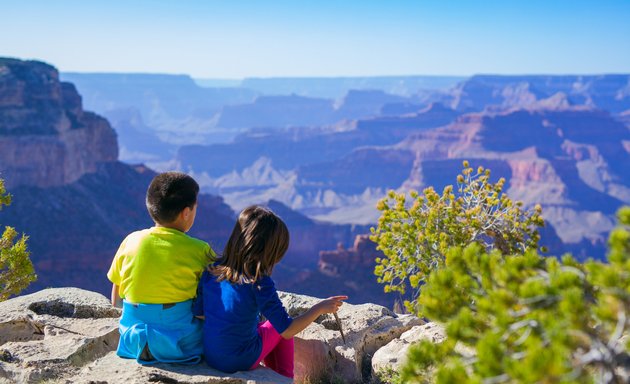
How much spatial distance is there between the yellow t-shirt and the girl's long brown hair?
318mm

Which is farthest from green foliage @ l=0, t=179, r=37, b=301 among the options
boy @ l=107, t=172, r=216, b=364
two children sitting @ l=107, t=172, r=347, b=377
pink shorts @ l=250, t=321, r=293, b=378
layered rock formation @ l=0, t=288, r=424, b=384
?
pink shorts @ l=250, t=321, r=293, b=378

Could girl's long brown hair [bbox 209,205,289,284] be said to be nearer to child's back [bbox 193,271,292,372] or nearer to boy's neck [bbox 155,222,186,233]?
child's back [bbox 193,271,292,372]

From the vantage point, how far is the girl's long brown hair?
3855 millimetres

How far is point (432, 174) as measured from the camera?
432ft

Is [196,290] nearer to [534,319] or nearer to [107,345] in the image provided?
[107,345]

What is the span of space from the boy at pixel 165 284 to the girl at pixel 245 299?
0.34 ft

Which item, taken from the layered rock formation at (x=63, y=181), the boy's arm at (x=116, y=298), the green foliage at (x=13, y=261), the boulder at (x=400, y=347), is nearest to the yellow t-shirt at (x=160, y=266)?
the boy's arm at (x=116, y=298)

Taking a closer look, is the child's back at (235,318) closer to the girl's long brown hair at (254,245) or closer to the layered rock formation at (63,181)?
the girl's long brown hair at (254,245)

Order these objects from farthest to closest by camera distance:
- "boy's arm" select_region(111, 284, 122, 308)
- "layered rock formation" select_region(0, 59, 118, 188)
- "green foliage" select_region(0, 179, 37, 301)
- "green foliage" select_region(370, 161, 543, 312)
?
"layered rock formation" select_region(0, 59, 118, 188), "green foliage" select_region(370, 161, 543, 312), "green foliage" select_region(0, 179, 37, 301), "boy's arm" select_region(111, 284, 122, 308)

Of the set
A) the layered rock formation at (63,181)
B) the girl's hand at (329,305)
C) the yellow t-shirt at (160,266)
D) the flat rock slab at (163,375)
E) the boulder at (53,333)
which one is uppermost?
the yellow t-shirt at (160,266)

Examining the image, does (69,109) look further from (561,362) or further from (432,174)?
(432,174)

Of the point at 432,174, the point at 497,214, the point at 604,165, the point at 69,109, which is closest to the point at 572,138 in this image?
the point at 604,165

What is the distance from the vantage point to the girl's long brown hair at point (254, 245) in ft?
12.6

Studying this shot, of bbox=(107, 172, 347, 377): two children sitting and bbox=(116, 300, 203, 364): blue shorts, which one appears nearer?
bbox=(107, 172, 347, 377): two children sitting
